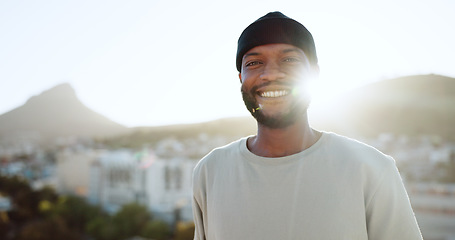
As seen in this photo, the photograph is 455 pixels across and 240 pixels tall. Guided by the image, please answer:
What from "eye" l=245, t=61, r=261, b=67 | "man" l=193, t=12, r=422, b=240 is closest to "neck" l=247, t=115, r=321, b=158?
"man" l=193, t=12, r=422, b=240

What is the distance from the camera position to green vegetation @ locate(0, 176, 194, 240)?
79.8 feet

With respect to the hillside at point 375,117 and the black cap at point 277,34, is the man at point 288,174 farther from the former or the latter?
the hillside at point 375,117

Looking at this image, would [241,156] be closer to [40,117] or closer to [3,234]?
[3,234]

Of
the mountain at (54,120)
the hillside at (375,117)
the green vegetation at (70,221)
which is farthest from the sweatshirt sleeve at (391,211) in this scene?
the mountain at (54,120)

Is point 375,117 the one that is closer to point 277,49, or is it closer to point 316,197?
point 277,49

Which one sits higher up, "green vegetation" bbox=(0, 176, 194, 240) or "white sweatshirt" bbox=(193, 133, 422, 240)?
"white sweatshirt" bbox=(193, 133, 422, 240)

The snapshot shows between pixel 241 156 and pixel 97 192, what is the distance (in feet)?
131

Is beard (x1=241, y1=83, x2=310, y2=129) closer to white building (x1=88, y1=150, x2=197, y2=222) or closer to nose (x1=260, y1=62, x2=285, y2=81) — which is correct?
nose (x1=260, y1=62, x2=285, y2=81)

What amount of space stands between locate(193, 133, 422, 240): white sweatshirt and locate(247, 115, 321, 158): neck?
0.05 m

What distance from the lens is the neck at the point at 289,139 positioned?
1.31m

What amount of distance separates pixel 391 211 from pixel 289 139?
16.1 inches

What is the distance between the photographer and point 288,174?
1220mm

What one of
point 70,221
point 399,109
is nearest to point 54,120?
point 70,221

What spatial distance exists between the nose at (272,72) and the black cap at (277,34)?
3.5 inches
